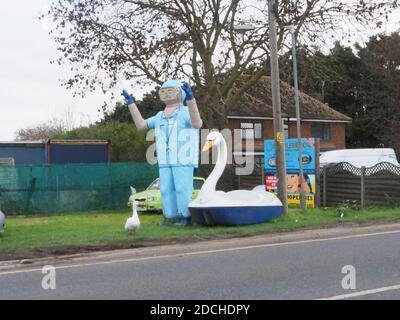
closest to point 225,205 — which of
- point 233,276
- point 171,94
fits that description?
point 171,94

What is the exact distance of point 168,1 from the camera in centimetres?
2438

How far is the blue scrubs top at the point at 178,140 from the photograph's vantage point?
14797mm

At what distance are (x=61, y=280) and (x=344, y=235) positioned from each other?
7363 mm

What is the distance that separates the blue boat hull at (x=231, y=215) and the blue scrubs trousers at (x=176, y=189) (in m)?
0.38

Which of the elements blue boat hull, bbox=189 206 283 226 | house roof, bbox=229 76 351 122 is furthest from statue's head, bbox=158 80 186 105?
house roof, bbox=229 76 351 122

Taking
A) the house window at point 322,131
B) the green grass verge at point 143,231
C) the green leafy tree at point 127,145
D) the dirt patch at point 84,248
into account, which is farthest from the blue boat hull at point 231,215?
the house window at point 322,131

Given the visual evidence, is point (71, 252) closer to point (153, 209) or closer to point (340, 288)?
point (340, 288)

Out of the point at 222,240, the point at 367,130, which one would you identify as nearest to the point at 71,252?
the point at 222,240

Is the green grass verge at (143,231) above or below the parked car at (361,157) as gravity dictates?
below

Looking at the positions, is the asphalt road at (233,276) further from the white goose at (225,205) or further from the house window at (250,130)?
the house window at (250,130)

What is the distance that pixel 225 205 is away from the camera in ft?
47.3

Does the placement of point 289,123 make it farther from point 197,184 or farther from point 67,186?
point 67,186

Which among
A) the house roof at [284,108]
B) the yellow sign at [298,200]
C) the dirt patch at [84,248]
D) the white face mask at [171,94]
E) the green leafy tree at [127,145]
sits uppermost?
the house roof at [284,108]

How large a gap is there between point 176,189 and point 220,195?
111cm
